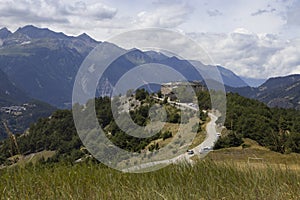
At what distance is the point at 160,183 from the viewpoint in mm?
4578

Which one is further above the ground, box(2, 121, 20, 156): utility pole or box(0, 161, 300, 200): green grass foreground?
box(2, 121, 20, 156): utility pole

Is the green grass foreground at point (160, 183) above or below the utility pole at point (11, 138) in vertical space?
below

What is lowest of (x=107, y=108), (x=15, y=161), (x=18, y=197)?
(x=107, y=108)

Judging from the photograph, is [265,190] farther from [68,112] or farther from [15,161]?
[68,112]

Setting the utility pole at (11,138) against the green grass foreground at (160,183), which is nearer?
the utility pole at (11,138)

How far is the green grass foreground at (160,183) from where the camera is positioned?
13.3ft

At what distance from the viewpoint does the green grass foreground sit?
13.3 ft

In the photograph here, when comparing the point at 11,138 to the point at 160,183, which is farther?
the point at 160,183

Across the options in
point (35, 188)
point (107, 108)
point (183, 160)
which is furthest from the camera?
point (107, 108)

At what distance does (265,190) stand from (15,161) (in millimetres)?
2670

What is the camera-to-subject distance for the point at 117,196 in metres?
4.03

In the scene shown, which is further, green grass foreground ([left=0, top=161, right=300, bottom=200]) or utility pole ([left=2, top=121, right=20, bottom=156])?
green grass foreground ([left=0, top=161, right=300, bottom=200])

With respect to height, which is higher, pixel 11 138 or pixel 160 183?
pixel 11 138

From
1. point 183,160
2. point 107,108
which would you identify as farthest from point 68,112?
point 183,160
